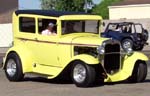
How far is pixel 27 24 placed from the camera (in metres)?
17.1

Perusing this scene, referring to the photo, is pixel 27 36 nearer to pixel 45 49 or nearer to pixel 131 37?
pixel 45 49

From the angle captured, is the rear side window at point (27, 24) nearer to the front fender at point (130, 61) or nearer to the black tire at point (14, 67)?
the black tire at point (14, 67)

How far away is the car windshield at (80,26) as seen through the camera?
1620 cm

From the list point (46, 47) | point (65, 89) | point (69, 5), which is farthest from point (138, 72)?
point (69, 5)

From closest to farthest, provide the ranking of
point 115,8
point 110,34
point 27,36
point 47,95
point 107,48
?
point 47,95, point 107,48, point 27,36, point 110,34, point 115,8

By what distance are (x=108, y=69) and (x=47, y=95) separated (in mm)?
2434

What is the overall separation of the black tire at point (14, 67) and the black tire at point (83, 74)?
1986 mm

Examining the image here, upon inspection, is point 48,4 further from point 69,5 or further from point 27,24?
point 27,24

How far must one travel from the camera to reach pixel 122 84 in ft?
51.8

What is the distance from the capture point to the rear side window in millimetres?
16953

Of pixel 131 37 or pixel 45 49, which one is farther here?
pixel 131 37

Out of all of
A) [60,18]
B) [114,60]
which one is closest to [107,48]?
[114,60]

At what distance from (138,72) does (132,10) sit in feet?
183

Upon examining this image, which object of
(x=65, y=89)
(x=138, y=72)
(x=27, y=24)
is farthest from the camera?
(x=27, y=24)
